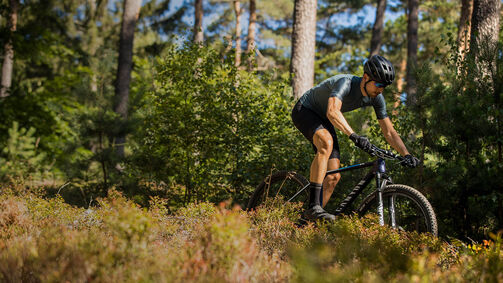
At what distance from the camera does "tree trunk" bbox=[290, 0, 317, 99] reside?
Result: 26.6ft

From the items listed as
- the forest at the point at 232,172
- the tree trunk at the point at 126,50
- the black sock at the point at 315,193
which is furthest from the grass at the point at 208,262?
the tree trunk at the point at 126,50

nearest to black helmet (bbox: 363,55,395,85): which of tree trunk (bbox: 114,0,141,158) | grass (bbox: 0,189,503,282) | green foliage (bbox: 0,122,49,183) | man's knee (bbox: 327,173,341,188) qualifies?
man's knee (bbox: 327,173,341,188)

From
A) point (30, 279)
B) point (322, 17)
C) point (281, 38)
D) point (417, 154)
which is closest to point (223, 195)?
point (417, 154)

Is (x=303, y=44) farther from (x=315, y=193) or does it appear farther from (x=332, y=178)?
(x=315, y=193)

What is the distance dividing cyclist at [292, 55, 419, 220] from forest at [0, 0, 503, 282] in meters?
0.44

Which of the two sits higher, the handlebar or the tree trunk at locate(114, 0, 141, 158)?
the tree trunk at locate(114, 0, 141, 158)

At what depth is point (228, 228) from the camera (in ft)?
7.52

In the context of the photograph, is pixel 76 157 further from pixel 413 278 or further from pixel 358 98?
pixel 413 278

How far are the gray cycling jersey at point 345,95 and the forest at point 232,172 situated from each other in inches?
35.6

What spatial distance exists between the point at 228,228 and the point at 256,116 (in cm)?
446

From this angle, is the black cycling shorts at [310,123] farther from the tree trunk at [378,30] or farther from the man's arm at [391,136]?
the tree trunk at [378,30]

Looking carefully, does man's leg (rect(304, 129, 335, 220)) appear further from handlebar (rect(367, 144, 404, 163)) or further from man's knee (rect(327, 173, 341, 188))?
handlebar (rect(367, 144, 404, 163))

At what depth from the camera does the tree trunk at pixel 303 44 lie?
26.6 ft

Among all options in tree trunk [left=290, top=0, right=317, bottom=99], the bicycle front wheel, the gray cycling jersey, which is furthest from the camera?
tree trunk [left=290, top=0, right=317, bottom=99]
